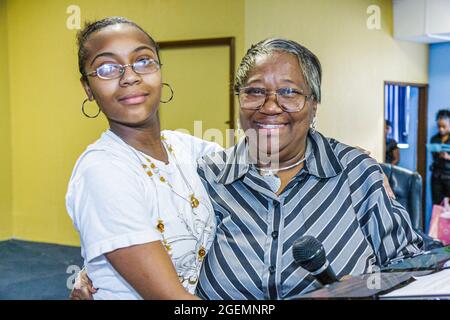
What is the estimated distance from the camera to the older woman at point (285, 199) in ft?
3.82

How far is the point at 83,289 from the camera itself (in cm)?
108

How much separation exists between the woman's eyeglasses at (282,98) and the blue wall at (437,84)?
14.2 feet

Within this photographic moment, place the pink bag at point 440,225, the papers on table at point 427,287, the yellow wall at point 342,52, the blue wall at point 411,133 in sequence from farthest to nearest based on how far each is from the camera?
the blue wall at point 411,133
the pink bag at point 440,225
the yellow wall at point 342,52
the papers on table at point 427,287

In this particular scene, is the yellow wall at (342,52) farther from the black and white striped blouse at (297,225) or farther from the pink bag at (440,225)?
the black and white striped blouse at (297,225)

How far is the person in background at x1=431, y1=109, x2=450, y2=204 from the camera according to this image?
5.07 meters

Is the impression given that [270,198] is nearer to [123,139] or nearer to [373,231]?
[373,231]

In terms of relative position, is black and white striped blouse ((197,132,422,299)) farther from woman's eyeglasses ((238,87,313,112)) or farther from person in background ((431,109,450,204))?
person in background ((431,109,450,204))

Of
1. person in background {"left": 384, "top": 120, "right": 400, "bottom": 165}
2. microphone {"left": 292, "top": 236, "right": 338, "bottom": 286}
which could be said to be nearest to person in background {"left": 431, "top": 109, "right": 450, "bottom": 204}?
person in background {"left": 384, "top": 120, "right": 400, "bottom": 165}

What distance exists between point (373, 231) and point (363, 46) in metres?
2.80

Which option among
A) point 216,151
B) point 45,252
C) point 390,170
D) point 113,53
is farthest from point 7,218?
point 113,53

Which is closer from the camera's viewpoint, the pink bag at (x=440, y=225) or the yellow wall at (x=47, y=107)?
→ the pink bag at (x=440, y=225)

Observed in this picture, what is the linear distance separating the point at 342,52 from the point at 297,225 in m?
2.63

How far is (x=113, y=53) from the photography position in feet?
3.27

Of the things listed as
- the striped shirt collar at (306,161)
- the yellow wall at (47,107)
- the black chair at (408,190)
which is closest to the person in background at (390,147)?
the yellow wall at (47,107)
